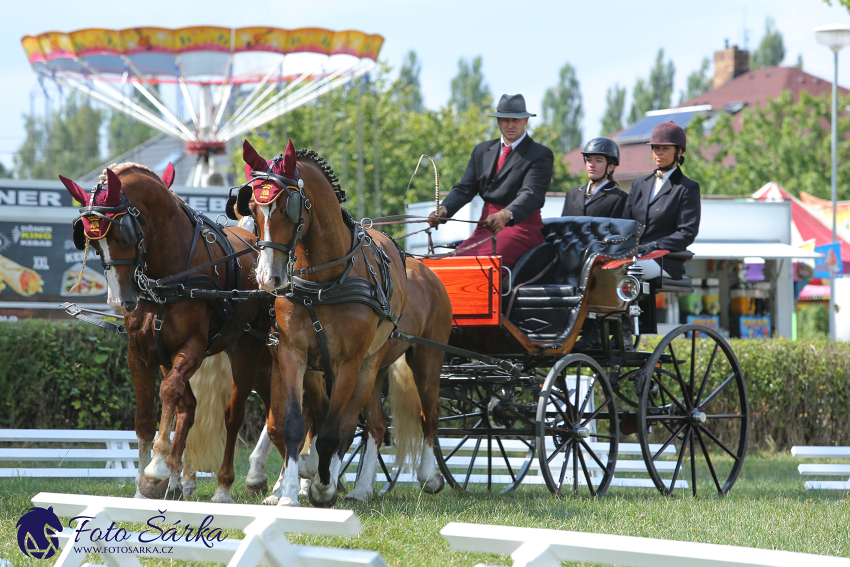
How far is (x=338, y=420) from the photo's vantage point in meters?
5.26

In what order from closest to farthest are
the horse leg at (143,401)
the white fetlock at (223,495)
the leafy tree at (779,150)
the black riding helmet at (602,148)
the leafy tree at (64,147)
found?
the horse leg at (143,401), the white fetlock at (223,495), the black riding helmet at (602,148), the leafy tree at (779,150), the leafy tree at (64,147)

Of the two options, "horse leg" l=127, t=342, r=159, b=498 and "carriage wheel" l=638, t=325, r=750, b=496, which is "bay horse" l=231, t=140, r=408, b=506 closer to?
"horse leg" l=127, t=342, r=159, b=498

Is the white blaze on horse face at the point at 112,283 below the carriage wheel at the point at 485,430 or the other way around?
the other way around

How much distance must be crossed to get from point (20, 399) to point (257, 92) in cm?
1745

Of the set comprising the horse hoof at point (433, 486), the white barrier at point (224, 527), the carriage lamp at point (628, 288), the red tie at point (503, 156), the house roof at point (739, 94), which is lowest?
the horse hoof at point (433, 486)

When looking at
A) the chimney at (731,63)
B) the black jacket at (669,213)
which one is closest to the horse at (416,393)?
the black jacket at (669,213)

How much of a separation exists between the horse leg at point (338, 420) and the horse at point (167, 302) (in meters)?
0.82

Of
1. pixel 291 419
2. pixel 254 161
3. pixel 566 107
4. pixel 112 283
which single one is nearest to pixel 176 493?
pixel 291 419

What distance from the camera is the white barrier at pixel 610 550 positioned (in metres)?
2.31

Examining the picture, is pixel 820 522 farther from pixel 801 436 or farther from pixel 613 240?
pixel 801 436

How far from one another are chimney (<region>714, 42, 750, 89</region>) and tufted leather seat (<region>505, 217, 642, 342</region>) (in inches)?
1855

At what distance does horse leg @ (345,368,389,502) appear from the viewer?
6.09 m

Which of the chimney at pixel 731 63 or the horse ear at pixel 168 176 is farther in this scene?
the chimney at pixel 731 63

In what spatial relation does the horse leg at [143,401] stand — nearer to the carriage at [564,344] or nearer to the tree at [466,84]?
the carriage at [564,344]
